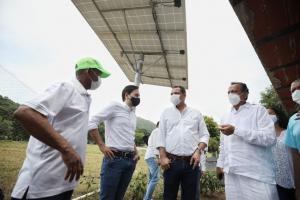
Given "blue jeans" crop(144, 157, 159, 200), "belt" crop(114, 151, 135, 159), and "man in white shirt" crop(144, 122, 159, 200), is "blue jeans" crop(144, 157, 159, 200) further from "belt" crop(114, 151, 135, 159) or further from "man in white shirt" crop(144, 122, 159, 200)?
"belt" crop(114, 151, 135, 159)

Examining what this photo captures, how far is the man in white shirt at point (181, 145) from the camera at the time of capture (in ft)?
11.7

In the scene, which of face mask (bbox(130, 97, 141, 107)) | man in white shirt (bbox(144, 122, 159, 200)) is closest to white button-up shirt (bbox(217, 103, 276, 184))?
face mask (bbox(130, 97, 141, 107))

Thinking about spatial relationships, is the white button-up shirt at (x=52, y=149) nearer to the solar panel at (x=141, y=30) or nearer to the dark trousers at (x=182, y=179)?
the dark trousers at (x=182, y=179)

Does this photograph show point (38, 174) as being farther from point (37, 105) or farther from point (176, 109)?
point (176, 109)

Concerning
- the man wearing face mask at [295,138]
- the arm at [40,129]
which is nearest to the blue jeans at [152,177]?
the man wearing face mask at [295,138]

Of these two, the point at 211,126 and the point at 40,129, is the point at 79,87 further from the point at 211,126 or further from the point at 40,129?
the point at 211,126

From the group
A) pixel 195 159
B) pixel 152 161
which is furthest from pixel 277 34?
A: pixel 152 161

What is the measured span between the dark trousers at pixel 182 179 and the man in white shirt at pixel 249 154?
1.46 feet

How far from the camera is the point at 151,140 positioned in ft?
22.5

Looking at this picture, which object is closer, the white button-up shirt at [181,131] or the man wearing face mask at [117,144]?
the man wearing face mask at [117,144]

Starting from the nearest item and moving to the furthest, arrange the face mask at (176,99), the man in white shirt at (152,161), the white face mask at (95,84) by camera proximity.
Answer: the white face mask at (95,84), the face mask at (176,99), the man in white shirt at (152,161)

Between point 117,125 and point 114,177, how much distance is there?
0.81 m

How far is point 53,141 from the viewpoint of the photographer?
176 cm

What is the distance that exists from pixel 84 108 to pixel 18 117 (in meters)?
0.61
